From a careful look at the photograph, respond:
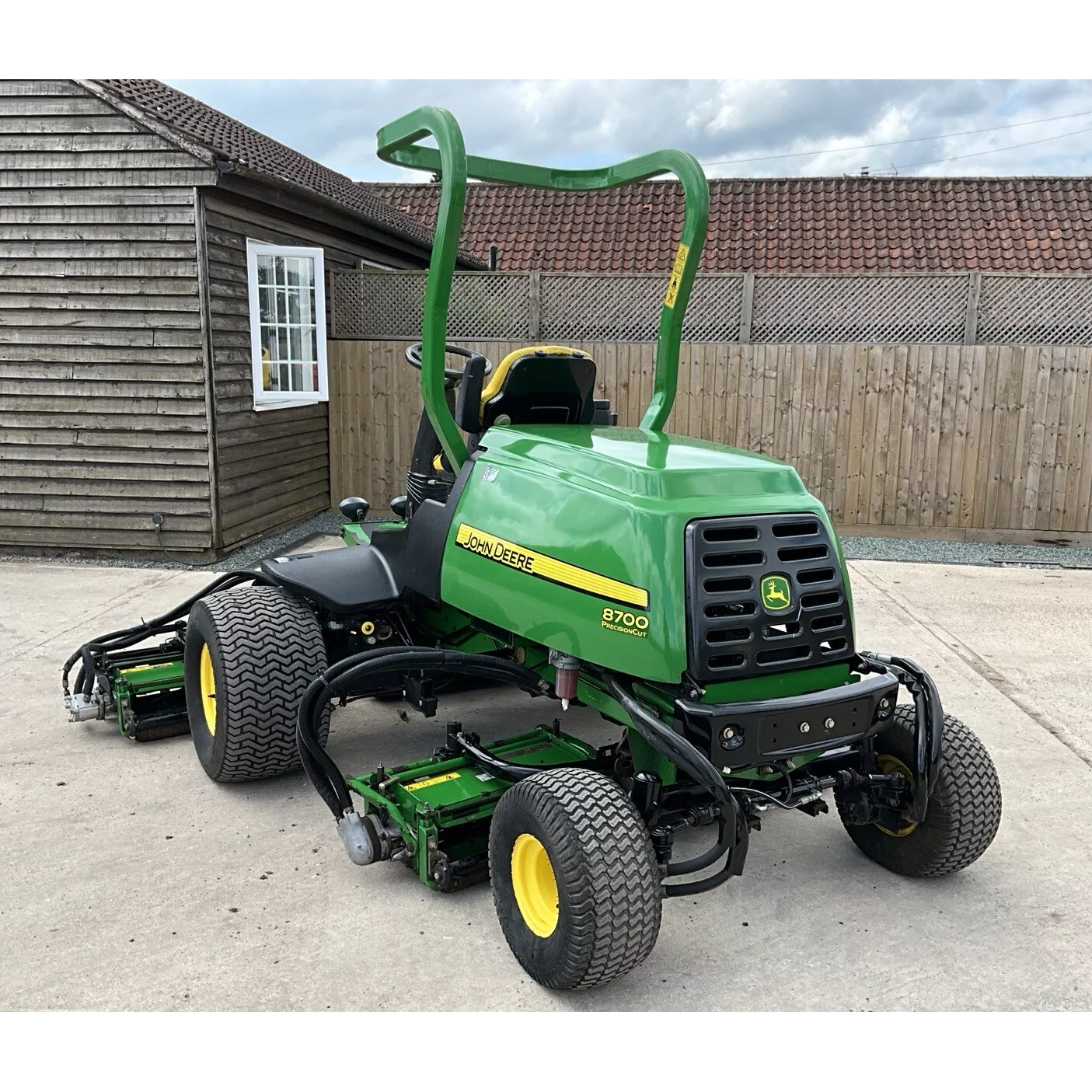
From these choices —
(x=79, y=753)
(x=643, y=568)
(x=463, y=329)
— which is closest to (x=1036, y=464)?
(x=463, y=329)

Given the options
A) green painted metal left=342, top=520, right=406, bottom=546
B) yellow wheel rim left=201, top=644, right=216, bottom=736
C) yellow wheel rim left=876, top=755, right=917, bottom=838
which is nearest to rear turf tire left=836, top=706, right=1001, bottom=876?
yellow wheel rim left=876, top=755, right=917, bottom=838

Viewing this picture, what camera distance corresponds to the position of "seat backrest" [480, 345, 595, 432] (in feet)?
12.8

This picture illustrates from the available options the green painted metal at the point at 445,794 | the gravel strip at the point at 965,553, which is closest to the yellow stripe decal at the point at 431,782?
the green painted metal at the point at 445,794

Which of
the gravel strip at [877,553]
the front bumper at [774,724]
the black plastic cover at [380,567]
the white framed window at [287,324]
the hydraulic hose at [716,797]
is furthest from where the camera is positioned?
the white framed window at [287,324]

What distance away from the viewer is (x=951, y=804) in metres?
3.21

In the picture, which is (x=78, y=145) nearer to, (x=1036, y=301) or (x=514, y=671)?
(x=514, y=671)

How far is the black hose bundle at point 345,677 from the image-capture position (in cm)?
335

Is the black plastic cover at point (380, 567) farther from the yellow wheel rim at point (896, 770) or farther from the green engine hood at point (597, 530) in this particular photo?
the yellow wheel rim at point (896, 770)

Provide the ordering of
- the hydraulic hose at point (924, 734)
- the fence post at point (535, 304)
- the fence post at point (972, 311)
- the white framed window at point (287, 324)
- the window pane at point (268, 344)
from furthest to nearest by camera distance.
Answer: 1. the fence post at point (535, 304)
2. the fence post at point (972, 311)
3. the window pane at point (268, 344)
4. the white framed window at point (287, 324)
5. the hydraulic hose at point (924, 734)

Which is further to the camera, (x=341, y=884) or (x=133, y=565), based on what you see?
(x=133, y=565)

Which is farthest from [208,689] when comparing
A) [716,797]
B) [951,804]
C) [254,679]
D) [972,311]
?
[972,311]

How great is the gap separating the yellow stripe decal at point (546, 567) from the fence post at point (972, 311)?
7190 mm

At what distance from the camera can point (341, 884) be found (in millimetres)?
3277

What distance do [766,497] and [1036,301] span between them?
24.0 feet
